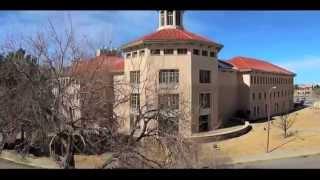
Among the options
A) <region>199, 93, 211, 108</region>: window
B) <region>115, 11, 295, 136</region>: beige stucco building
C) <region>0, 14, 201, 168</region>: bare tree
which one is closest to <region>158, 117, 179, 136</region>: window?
<region>0, 14, 201, 168</region>: bare tree

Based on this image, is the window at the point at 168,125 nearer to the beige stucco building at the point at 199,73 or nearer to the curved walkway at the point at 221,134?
the beige stucco building at the point at 199,73

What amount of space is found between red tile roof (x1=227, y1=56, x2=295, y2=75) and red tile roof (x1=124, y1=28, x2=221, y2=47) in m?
9.43

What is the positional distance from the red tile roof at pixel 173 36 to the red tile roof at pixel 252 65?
943cm

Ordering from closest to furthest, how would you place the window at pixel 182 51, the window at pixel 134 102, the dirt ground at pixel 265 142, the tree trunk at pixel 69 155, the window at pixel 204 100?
the tree trunk at pixel 69 155 < the window at pixel 134 102 < the dirt ground at pixel 265 142 < the window at pixel 182 51 < the window at pixel 204 100

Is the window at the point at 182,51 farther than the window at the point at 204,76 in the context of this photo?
No

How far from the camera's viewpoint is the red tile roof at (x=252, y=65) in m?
40.7

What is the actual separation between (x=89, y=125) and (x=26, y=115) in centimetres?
142

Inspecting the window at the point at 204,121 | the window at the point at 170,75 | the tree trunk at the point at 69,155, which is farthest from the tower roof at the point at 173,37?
the tree trunk at the point at 69,155

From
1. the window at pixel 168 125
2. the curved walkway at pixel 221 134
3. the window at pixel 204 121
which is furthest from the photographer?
the window at pixel 204 121
